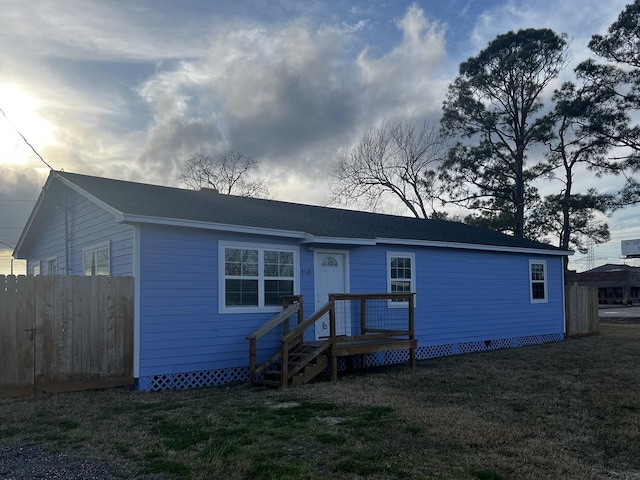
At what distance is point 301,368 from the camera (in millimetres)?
9570

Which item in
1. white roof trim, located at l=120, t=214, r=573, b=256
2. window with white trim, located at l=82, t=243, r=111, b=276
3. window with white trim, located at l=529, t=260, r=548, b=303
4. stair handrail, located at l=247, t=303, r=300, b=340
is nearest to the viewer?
white roof trim, located at l=120, t=214, r=573, b=256

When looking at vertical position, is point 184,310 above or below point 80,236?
below

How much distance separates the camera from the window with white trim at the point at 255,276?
33.3 feet

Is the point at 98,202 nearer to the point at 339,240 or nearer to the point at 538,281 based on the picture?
the point at 339,240

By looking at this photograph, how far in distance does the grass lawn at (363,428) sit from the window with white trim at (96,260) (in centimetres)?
263

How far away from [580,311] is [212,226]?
13458 mm

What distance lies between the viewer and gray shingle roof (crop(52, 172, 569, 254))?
32.0 feet

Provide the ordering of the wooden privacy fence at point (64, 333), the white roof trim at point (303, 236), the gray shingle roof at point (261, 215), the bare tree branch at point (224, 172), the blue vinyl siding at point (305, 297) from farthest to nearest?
the bare tree branch at point (224, 172) < the gray shingle roof at point (261, 215) < the blue vinyl siding at point (305, 297) < the white roof trim at point (303, 236) < the wooden privacy fence at point (64, 333)

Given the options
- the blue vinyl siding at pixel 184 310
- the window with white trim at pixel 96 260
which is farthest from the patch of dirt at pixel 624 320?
the window with white trim at pixel 96 260

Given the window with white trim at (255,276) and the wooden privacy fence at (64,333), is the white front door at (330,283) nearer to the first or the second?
the window with white trim at (255,276)

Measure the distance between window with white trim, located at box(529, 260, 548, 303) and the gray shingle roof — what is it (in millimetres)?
539

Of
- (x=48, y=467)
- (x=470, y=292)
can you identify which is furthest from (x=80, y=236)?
(x=470, y=292)

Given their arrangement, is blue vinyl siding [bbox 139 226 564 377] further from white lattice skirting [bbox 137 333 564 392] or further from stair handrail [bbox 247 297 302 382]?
stair handrail [bbox 247 297 302 382]

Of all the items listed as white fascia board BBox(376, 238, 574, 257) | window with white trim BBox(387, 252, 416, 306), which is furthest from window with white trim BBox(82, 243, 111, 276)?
window with white trim BBox(387, 252, 416, 306)
